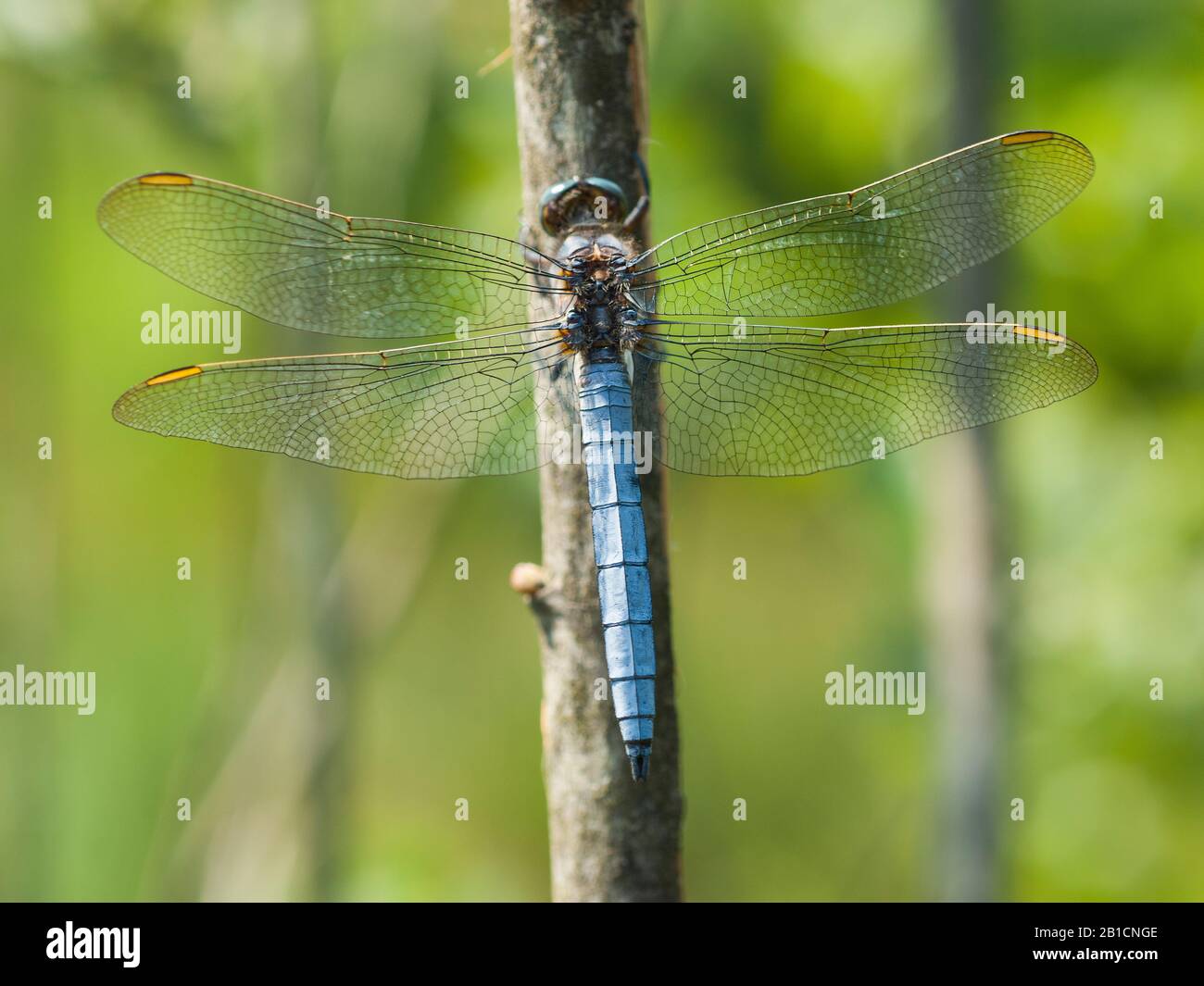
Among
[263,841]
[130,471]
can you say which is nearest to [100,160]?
[130,471]

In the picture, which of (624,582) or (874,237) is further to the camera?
(874,237)
